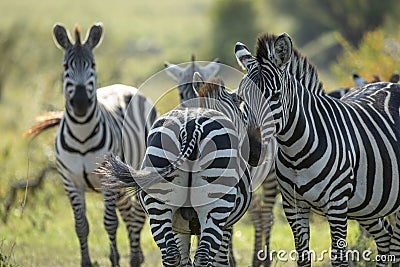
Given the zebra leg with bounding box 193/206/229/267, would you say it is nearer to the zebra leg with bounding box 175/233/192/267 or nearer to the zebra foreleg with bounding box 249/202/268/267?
the zebra leg with bounding box 175/233/192/267

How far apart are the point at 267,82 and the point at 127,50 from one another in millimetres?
29177

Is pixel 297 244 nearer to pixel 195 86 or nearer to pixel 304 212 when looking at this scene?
pixel 304 212

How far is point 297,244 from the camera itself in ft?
20.0

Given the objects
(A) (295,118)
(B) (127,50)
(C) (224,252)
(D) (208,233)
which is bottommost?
(C) (224,252)

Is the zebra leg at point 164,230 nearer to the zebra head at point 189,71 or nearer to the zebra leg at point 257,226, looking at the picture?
the zebra leg at point 257,226

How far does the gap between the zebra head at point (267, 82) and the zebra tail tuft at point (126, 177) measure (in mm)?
905

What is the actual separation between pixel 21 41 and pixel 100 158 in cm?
1796

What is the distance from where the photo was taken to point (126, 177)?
5.20m

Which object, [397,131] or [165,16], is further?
[165,16]

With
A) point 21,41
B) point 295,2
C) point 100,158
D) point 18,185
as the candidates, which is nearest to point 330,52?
point 295,2

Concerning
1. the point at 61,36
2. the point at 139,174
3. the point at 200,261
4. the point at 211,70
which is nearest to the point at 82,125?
the point at 61,36

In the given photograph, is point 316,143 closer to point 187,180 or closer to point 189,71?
point 187,180

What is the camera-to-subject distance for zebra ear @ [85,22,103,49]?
27.2 ft

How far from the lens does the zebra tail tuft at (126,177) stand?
513 cm
